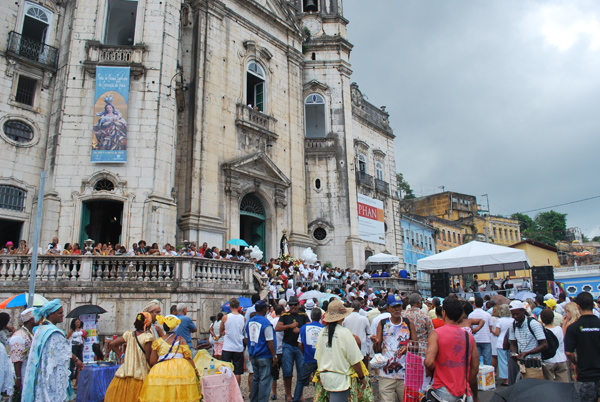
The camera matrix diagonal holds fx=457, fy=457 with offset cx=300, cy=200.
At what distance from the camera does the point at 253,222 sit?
24.1m

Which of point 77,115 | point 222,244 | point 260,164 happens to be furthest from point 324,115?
point 77,115

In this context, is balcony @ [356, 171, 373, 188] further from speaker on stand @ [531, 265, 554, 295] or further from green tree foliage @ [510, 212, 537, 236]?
green tree foliage @ [510, 212, 537, 236]

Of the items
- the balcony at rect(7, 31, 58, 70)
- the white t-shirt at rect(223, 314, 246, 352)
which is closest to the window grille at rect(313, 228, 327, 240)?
the balcony at rect(7, 31, 58, 70)

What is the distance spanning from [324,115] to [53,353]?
81.3 feet

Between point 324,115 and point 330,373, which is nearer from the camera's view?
point 330,373

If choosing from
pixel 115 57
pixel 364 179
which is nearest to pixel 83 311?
pixel 115 57

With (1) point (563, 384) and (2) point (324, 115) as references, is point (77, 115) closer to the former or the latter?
(2) point (324, 115)

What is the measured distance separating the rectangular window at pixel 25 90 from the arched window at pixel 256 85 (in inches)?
399

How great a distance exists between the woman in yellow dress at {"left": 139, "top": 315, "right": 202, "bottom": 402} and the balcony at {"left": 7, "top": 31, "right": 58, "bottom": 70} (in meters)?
16.9

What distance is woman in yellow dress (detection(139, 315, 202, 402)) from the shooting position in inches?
209

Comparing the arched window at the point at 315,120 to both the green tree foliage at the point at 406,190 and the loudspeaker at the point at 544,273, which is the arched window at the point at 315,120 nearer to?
the loudspeaker at the point at 544,273

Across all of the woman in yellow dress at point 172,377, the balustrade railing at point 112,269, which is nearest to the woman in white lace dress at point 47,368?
the woman in yellow dress at point 172,377

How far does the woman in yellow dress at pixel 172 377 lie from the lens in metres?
5.30

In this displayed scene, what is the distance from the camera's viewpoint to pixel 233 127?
22578 millimetres
